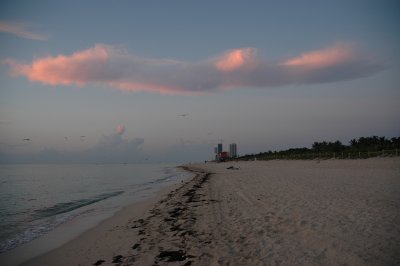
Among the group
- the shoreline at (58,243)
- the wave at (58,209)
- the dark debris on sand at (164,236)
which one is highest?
the dark debris on sand at (164,236)

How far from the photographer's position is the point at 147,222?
12.5m

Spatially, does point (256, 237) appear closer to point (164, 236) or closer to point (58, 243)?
point (164, 236)

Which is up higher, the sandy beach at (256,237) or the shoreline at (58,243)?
the sandy beach at (256,237)

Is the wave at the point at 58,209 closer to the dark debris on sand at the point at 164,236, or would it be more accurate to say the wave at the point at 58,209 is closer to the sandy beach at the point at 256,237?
the sandy beach at the point at 256,237

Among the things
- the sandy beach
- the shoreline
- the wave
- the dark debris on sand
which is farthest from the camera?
the wave

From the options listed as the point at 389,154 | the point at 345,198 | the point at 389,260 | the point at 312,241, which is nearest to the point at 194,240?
the point at 312,241

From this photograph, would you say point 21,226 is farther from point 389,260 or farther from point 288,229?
point 389,260

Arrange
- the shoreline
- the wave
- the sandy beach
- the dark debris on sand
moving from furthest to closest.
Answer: the wave → the shoreline → the dark debris on sand → the sandy beach

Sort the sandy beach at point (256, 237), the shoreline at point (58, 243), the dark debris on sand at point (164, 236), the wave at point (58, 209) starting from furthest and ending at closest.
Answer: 1. the wave at point (58, 209)
2. the shoreline at point (58, 243)
3. the dark debris on sand at point (164, 236)
4. the sandy beach at point (256, 237)

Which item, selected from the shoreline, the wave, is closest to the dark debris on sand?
the shoreline

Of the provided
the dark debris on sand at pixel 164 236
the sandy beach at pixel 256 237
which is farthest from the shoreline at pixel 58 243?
the dark debris on sand at pixel 164 236

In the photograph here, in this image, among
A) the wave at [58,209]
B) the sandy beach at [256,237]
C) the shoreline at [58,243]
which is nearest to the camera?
the sandy beach at [256,237]

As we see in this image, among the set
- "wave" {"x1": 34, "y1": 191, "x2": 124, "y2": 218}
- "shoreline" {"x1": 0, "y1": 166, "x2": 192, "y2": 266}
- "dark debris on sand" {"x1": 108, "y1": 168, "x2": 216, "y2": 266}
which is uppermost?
"dark debris on sand" {"x1": 108, "y1": 168, "x2": 216, "y2": 266}

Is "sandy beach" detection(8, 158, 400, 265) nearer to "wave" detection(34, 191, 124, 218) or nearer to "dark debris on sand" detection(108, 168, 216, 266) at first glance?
"dark debris on sand" detection(108, 168, 216, 266)
